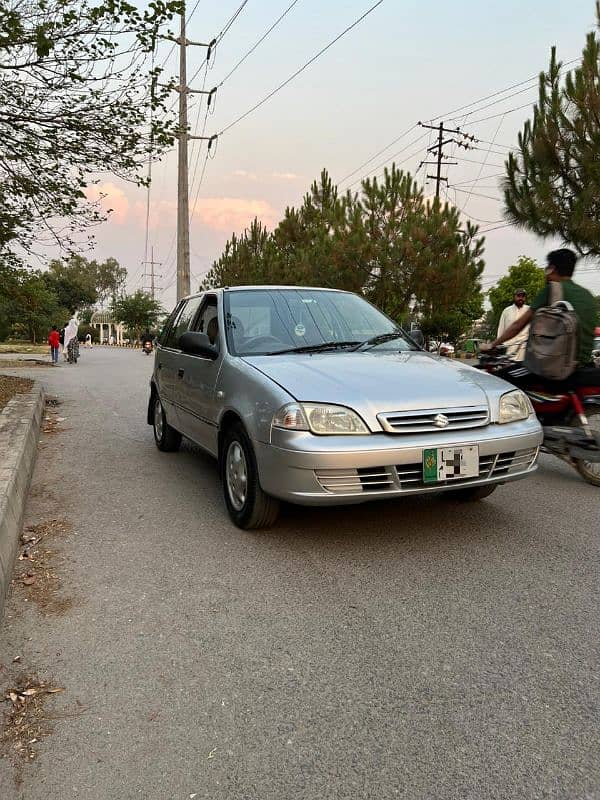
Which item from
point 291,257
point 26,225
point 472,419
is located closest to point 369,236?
point 291,257

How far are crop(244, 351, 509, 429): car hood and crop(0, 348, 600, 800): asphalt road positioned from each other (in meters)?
0.89

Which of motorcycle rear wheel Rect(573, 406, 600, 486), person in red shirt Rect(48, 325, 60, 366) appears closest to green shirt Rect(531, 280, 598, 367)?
motorcycle rear wheel Rect(573, 406, 600, 486)

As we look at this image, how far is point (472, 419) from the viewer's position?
12.8 feet

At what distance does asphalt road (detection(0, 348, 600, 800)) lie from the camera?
80.2 inches

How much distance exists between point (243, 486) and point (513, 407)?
6.00ft

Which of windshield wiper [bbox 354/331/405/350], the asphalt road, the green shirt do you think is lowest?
the asphalt road

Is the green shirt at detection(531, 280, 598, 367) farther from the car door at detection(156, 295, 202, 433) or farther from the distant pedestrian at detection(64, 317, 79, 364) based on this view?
the distant pedestrian at detection(64, 317, 79, 364)

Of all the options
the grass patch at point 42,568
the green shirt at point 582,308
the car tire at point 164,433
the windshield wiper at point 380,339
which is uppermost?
the green shirt at point 582,308

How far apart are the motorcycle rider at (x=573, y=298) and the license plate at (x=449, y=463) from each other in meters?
2.05

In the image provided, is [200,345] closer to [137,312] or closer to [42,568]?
[42,568]

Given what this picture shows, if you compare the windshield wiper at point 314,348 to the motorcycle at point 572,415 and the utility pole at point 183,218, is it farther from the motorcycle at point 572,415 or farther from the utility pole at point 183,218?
the utility pole at point 183,218

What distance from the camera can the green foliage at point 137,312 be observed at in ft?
254

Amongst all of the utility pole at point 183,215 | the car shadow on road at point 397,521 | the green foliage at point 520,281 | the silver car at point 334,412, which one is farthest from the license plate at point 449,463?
the green foliage at point 520,281

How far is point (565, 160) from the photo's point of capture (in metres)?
13.2
